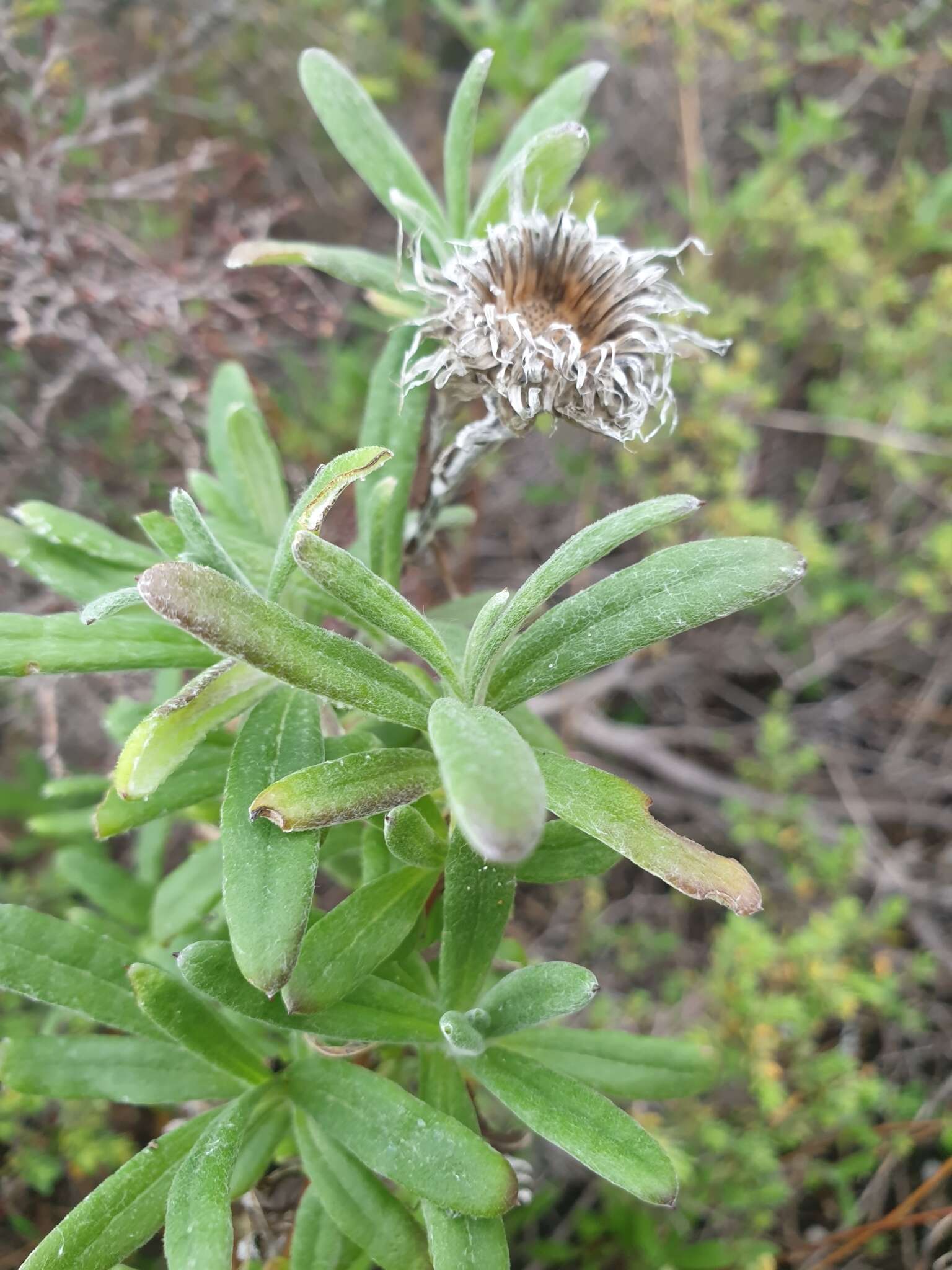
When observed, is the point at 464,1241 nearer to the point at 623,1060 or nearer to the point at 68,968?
the point at 623,1060

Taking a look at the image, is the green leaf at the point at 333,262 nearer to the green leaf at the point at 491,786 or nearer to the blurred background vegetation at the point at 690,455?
the blurred background vegetation at the point at 690,455

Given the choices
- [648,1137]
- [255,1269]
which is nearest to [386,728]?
[648,1137]

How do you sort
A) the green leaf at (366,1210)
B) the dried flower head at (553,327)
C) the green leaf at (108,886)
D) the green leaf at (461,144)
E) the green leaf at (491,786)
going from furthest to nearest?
the green leaf at (108,886) < the green leaf at (461,144) < the dried flower head at (553,327) < the green leaf at (366,1210) < the green leaf at (491,786)

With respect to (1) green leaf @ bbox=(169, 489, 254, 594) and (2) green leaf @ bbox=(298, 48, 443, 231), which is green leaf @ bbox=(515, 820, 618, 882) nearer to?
(1) green leaf @ bbox=(169, 489, 254, 594)

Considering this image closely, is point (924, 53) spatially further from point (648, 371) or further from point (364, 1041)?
point (364, 1041)

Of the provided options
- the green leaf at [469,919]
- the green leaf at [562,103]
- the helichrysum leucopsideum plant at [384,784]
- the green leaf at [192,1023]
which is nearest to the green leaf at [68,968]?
the helichrysum leucopsideum plant at [384,784]

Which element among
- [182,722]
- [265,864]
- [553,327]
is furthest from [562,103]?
[265,864]

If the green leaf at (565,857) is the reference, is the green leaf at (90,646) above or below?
above
